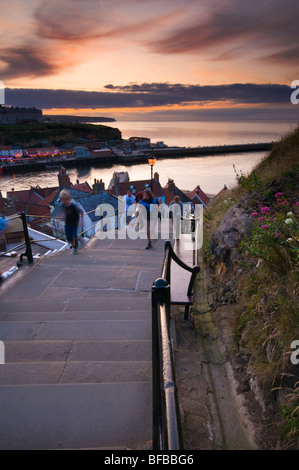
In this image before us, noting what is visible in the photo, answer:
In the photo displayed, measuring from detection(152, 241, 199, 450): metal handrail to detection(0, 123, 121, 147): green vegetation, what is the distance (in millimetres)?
147293

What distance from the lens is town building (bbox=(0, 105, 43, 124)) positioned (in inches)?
6708

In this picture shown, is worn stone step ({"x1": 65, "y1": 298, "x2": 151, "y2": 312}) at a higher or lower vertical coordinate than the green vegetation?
lower

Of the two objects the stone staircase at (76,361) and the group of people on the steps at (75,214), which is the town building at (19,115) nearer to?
the group of people on the steps at (75,214)

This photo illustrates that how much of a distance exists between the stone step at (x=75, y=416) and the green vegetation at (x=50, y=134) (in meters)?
147

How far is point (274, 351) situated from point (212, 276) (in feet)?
8.85

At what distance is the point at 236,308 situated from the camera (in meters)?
3.59

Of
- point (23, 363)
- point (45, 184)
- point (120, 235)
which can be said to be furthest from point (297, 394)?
point (45, 184)

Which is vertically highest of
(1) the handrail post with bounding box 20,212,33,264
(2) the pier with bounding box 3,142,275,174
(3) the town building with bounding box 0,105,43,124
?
(3) the town building with bounding box 0,105,43,124

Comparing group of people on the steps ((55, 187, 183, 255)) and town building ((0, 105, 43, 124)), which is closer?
group of people on the steps ((55, 187, 183, 255))

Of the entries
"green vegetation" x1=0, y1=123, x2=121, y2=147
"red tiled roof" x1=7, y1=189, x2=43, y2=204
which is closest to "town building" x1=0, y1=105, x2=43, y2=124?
"green vegetation" x1=0, y1=123, x2=121, y2=147

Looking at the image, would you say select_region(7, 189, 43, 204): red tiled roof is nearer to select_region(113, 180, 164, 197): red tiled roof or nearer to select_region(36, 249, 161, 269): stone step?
select_region(113, 180, 164, 197): red tiled roof
